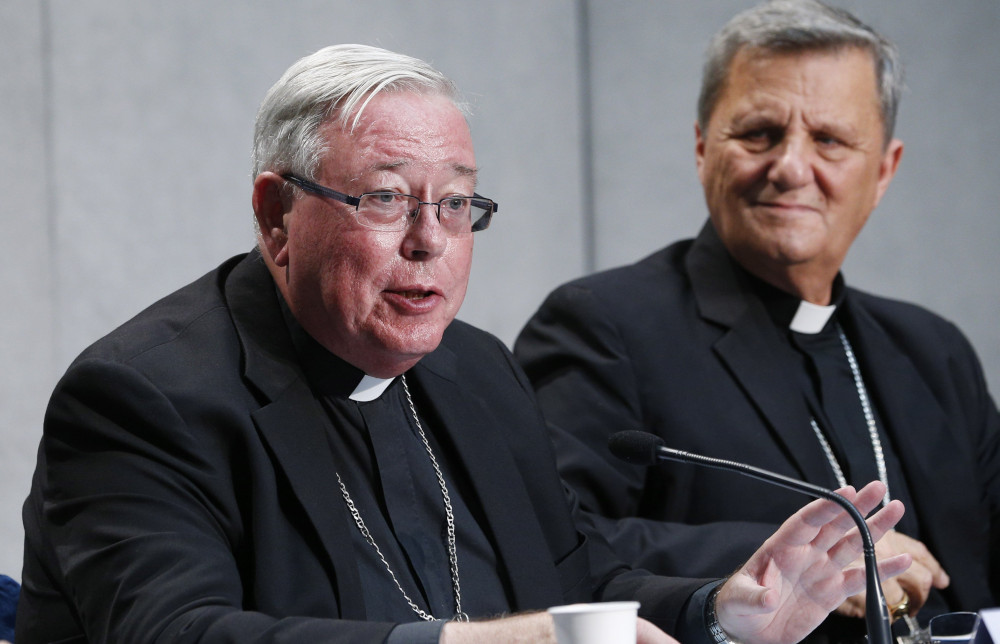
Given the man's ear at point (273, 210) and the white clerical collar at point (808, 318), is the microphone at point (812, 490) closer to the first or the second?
the man's ear at point (273, 210)

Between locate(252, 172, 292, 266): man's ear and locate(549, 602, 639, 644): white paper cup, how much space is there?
0.92m

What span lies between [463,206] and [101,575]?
779 millimetres

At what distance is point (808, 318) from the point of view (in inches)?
113

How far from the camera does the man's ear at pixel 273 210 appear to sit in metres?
1.90

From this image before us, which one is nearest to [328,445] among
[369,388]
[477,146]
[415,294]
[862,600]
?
[369,388]

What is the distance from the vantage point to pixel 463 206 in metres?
1.92

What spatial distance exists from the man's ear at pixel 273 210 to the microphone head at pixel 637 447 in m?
0.61

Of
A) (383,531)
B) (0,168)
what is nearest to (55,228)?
(0,168)

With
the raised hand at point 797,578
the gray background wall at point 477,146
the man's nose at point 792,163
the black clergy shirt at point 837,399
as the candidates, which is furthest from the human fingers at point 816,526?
the gray background wall at point 477,146

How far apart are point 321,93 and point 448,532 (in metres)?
0.73

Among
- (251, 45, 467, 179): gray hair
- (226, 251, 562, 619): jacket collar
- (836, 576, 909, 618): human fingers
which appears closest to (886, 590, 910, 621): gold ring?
(836, 576, 909, 618): human fingers

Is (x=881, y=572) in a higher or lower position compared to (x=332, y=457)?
lower

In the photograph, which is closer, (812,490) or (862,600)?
(812,490)

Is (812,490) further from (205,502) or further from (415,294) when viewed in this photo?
(205,502)
